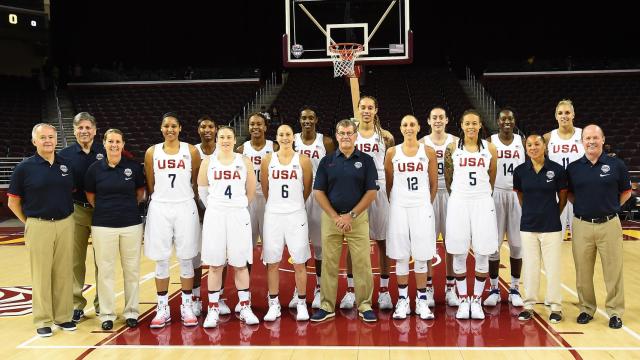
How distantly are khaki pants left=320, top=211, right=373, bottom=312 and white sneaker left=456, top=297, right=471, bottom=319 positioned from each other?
0.86 meters

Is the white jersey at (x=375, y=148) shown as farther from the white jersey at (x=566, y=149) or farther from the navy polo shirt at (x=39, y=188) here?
the navy polo shirt at (x=39, y=188)

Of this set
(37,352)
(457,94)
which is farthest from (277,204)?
(457,94)

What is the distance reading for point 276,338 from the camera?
184 inches

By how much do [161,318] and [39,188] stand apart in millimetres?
1595

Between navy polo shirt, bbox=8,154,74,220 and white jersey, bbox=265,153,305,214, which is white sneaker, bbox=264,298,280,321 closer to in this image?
white jersey, bbox=265,153,305,214

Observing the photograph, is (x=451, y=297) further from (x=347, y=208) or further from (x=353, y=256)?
(x=347, y=208)

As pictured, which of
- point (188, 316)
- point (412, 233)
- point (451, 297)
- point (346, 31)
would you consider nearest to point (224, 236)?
point (188, 316)

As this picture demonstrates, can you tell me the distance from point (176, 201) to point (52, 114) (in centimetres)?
1600

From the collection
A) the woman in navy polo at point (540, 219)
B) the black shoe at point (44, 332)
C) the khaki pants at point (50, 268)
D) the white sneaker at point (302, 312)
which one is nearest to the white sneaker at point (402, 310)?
the white sneaker at point (302, 312)

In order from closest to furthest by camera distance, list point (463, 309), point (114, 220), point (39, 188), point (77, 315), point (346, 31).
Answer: point (39, 188) < point (114, 220) < point (463, 309) < point (77, 315) < point (346, 31)

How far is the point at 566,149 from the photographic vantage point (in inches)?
226

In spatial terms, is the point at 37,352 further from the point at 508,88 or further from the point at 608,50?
the point at 608,50

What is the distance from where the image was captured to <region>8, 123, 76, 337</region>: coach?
4.77 m

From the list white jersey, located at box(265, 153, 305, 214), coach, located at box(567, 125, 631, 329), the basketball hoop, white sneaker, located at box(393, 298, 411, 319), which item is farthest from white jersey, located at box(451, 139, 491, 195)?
the basketball hoop
